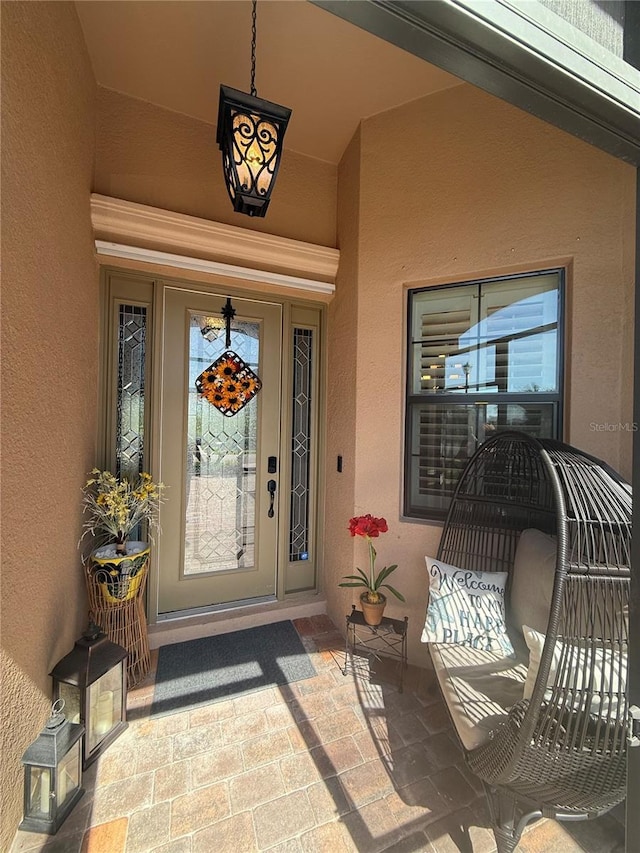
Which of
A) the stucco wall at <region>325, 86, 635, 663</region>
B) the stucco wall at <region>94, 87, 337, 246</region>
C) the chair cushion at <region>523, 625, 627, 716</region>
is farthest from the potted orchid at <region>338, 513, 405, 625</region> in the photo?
the stucco wall at <region>94, 87, 337, 246</region>

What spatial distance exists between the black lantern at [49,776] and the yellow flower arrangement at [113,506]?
891 millimetres

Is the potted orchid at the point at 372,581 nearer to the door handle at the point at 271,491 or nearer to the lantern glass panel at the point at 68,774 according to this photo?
the door handle at the point at 271,491

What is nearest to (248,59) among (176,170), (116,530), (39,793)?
(176,170)

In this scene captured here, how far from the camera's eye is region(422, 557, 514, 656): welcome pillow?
1.90 meters

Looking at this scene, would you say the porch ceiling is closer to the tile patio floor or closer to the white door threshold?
the white door threshold

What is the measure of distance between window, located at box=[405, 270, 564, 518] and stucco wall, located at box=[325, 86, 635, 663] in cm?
10

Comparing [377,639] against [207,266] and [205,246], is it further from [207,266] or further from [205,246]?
[205,246]

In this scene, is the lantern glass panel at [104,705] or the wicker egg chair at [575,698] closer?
the wicker egg chair at [575,698]

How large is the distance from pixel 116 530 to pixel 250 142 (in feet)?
7.13

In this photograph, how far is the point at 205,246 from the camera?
2.69m

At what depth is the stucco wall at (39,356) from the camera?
138 centimetres

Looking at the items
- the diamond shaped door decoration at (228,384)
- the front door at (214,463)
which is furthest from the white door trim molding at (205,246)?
the diamond shaped door decoration at (228,384)

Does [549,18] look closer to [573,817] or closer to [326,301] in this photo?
[573,817]

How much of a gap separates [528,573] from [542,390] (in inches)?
43.3
